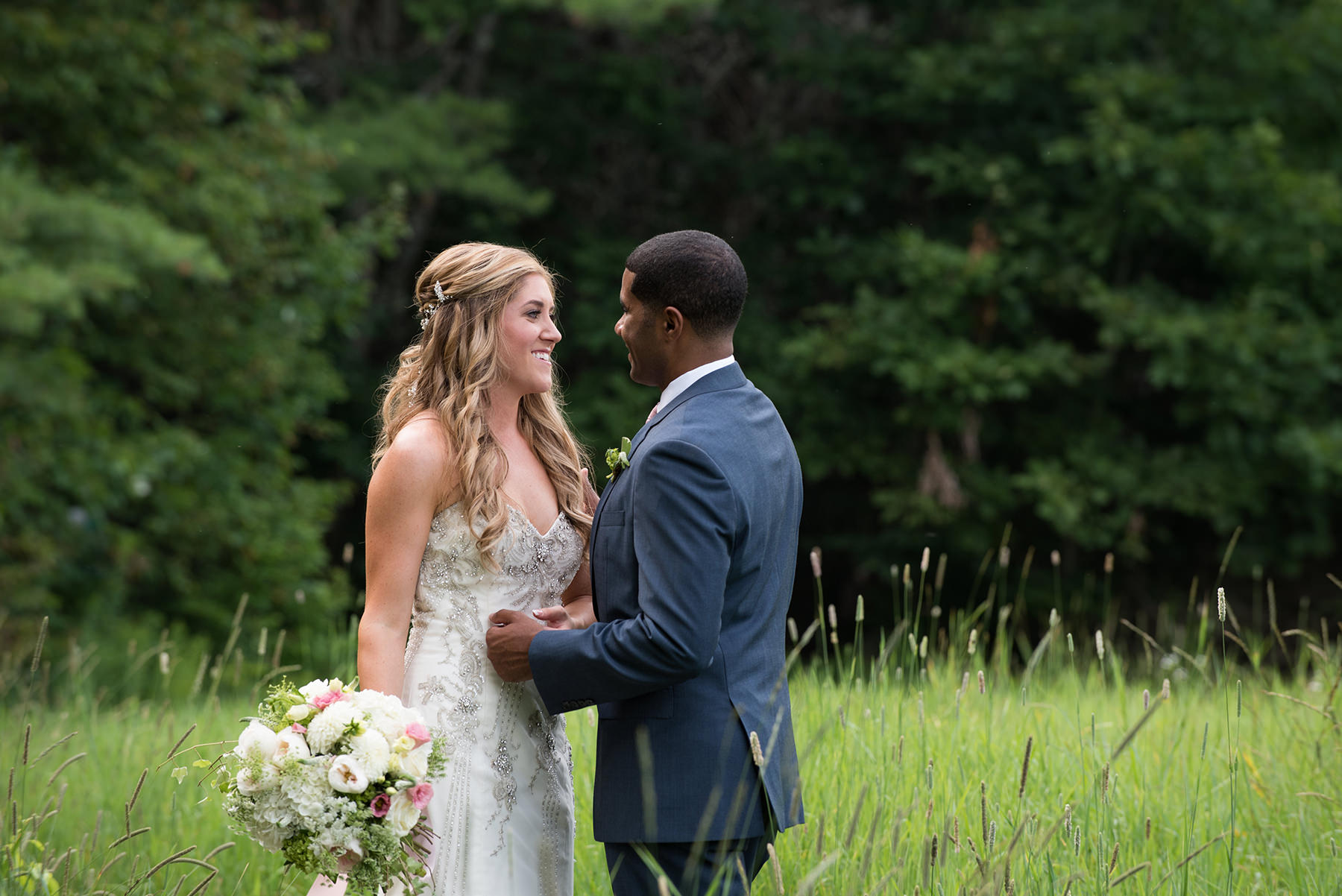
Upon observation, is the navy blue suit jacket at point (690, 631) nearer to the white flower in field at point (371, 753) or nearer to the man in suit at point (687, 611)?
the man in suit at point (687, 611)

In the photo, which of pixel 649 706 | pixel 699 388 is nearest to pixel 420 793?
pixel 649 706

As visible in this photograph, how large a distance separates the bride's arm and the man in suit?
1.13 feet

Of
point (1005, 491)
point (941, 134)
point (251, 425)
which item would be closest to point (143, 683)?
point (251, 425)

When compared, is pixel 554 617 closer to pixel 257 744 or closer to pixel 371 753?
pixel 371 753

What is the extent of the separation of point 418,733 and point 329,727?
0.19 m

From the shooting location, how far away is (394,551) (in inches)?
119

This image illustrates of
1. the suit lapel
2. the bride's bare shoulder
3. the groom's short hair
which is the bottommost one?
the bride's bare shoulder

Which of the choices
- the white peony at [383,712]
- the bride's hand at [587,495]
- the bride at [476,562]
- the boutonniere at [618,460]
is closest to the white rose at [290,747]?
the white peony at [383,712]

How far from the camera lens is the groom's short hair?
271 cm

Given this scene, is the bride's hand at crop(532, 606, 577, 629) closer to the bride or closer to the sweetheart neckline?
the bride

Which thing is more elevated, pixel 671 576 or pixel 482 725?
pixel 671 576

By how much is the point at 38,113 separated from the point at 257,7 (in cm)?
439

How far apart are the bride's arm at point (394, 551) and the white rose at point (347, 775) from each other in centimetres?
51

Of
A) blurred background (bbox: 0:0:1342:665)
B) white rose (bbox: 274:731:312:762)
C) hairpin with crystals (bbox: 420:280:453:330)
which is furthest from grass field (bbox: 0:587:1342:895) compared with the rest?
blurred background (bbox: 0:0:1342:665)
